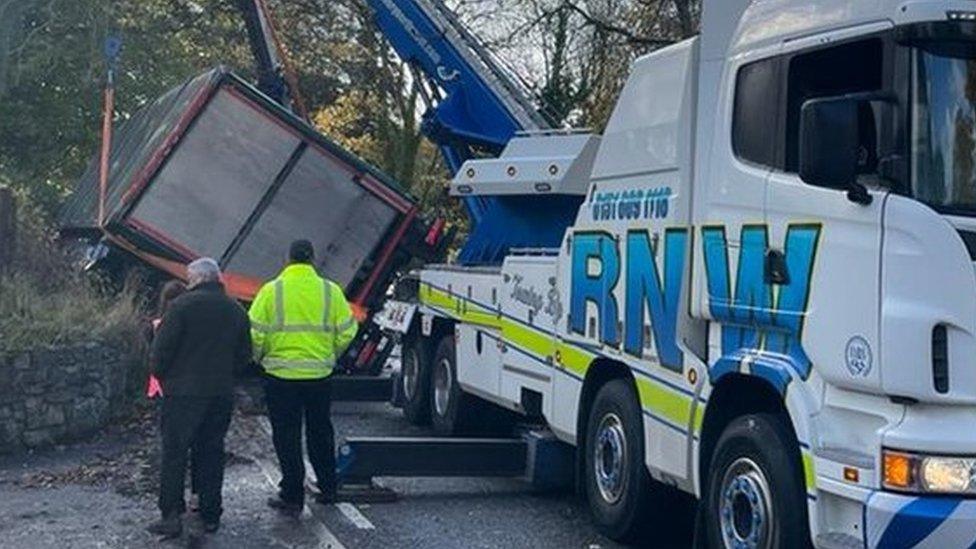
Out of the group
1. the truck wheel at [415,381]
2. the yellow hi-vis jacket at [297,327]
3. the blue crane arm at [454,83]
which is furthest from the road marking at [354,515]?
the blue crane arm at [454,83]

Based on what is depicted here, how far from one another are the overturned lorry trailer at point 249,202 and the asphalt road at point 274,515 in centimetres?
289

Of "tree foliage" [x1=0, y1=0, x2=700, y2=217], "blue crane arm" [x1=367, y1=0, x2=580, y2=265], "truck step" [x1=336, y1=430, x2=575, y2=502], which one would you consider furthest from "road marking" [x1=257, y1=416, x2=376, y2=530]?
"tree foliage" [x1=0, y1=0, x2=700, y2=217]

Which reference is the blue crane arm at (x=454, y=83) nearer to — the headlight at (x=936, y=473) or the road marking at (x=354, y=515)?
the road marking at (x=354, y=515)

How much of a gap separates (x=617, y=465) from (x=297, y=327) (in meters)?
2.24

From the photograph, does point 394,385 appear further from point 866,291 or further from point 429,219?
point 866,291

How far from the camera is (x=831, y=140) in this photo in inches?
223

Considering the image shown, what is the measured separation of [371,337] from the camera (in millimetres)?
15242

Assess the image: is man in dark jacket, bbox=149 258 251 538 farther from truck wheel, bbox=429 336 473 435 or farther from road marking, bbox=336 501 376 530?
truck wheel, bbox=429 336 473 435

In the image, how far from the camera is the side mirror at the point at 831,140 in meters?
5.61

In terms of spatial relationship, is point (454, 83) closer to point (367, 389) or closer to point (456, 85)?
point (456, 85)

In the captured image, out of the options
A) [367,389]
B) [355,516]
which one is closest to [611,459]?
[355,516]

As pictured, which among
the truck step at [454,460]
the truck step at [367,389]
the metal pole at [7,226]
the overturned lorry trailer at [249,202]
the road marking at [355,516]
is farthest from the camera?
the truck step at [367,389]

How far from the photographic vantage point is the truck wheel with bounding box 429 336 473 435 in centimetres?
1242

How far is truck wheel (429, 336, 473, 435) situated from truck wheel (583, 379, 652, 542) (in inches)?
142
